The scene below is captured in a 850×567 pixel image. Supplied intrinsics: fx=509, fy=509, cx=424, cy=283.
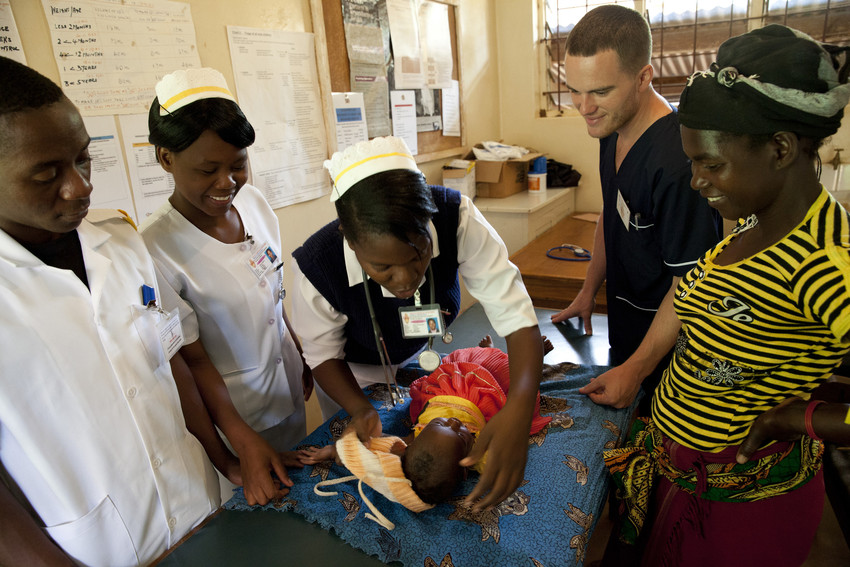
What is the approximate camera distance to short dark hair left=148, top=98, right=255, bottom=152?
4.05 feet

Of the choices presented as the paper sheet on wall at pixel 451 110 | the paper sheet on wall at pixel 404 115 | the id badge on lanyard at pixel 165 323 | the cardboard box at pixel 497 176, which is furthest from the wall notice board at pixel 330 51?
the id badge on lanyard at pixel 165 323

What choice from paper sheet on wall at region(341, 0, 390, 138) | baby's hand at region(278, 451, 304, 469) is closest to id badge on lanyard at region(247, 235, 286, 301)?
baby's hand at region(278, 451, 304, 469)

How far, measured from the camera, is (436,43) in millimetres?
3596

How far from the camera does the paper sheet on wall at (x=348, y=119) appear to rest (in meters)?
2.80

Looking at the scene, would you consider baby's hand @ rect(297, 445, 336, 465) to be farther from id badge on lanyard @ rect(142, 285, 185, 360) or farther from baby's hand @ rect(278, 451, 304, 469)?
id badge on lanyard @ rect(142, 285, 185, 360)

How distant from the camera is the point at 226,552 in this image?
104cm

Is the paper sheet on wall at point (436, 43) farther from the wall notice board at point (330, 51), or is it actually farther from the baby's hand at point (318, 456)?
the baby's hand at point (318, 456)

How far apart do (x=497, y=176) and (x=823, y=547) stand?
113 inches

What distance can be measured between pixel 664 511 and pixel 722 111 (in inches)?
37.9

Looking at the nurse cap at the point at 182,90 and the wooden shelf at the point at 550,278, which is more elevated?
the nurse cap at the point at 182,90

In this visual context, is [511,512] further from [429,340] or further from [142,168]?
[142,168]

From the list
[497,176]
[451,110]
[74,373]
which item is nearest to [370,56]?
[451,110]

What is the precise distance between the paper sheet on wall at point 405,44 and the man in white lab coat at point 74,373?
7.99 feet

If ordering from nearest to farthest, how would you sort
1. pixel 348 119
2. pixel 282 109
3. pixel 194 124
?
1. pixel 194 124
2. pixel 282 109
3. pixel 348 119
